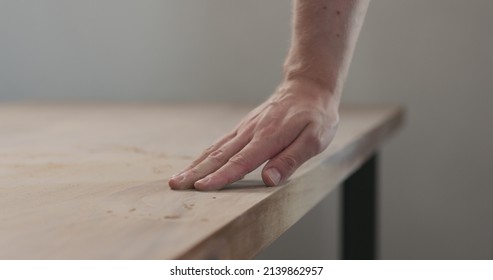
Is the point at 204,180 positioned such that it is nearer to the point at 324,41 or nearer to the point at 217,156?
the point at 217,156

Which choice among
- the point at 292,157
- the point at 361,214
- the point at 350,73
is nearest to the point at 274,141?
the point at 292,157

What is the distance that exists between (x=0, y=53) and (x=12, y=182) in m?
1.66

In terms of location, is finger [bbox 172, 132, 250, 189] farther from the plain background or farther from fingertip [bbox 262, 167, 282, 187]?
the plain background

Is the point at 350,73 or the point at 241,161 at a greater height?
the point at 350,73

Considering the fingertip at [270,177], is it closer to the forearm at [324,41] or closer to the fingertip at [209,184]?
the fingertip at [209,184]

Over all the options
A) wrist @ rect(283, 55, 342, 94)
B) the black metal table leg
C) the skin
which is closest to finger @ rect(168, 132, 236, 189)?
the skin

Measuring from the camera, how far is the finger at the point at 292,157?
0.81 meters

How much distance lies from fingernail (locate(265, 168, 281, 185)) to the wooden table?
0.01m

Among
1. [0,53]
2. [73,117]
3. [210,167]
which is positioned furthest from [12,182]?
[0,53]

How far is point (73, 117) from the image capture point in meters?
1.64

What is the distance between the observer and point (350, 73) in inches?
85.9

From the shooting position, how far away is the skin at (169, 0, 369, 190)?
821mm

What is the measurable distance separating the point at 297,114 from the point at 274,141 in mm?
53

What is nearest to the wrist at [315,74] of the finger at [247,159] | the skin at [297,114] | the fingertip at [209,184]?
the skin at [297,114]
